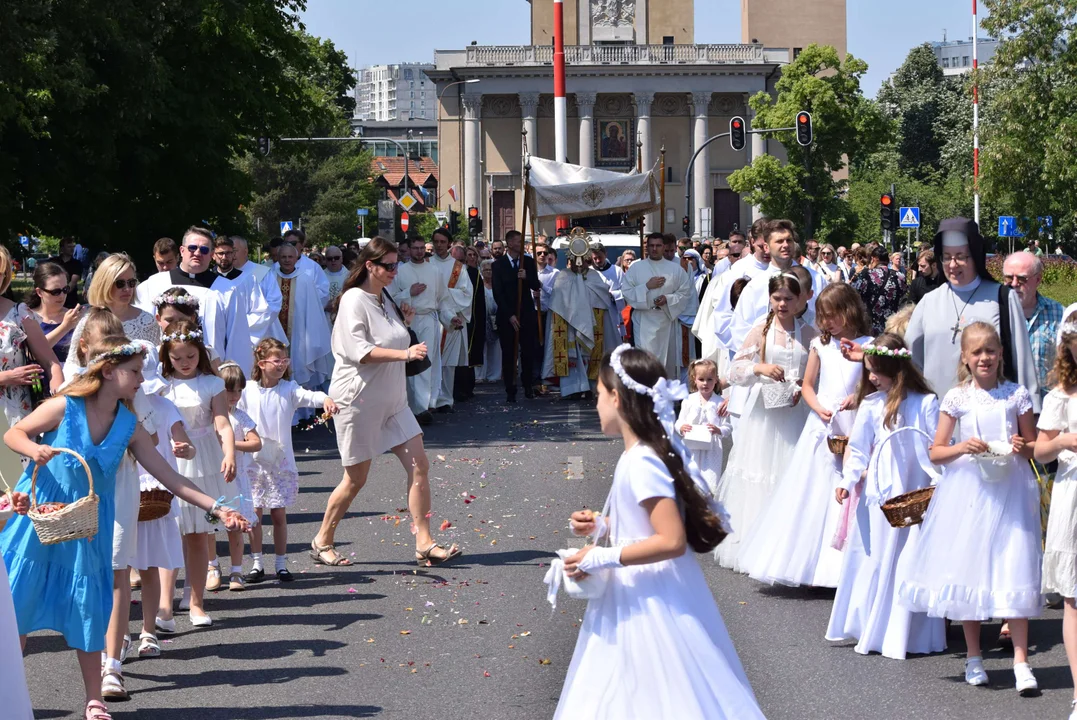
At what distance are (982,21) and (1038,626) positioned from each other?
99.5 feet

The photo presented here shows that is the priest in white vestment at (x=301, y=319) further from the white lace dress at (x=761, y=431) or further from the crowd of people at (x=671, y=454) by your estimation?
the white lace dress at (x=761, y=431)

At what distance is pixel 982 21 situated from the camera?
117ft

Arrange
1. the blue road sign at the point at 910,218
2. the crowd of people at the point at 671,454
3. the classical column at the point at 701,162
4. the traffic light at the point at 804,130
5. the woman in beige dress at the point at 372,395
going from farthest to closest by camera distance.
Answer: the classical column at the point at 701,162
the traffic light at the point at 804,130
the blue road sign at the point at 910,218
the woman in beige dress at the point at 372,395
the crowd of people at the point at 671,454

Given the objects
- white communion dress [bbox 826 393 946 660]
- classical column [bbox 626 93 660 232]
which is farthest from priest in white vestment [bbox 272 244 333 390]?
classical column [bbox 626 93 660 232]

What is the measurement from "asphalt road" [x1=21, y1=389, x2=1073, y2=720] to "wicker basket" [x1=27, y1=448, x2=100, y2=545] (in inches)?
37.4

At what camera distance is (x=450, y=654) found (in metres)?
7.36

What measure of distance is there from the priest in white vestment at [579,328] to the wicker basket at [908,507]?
13355 mm

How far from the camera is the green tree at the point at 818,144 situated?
6931cm

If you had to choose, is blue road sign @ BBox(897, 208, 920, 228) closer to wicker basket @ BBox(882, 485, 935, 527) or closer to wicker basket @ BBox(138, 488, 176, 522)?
wicker basket @ BBox(882, 485, 935, 527)

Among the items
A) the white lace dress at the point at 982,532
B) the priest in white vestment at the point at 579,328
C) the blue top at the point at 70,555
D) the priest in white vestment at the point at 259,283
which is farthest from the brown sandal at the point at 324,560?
the priest in white vestment at the point at 579,328

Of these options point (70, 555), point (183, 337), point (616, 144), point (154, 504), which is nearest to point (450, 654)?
point (154, 504)

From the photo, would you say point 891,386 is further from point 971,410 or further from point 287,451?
point 287,451

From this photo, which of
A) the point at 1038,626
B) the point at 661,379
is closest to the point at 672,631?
the point at 661,379

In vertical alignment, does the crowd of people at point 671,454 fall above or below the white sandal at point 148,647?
above
